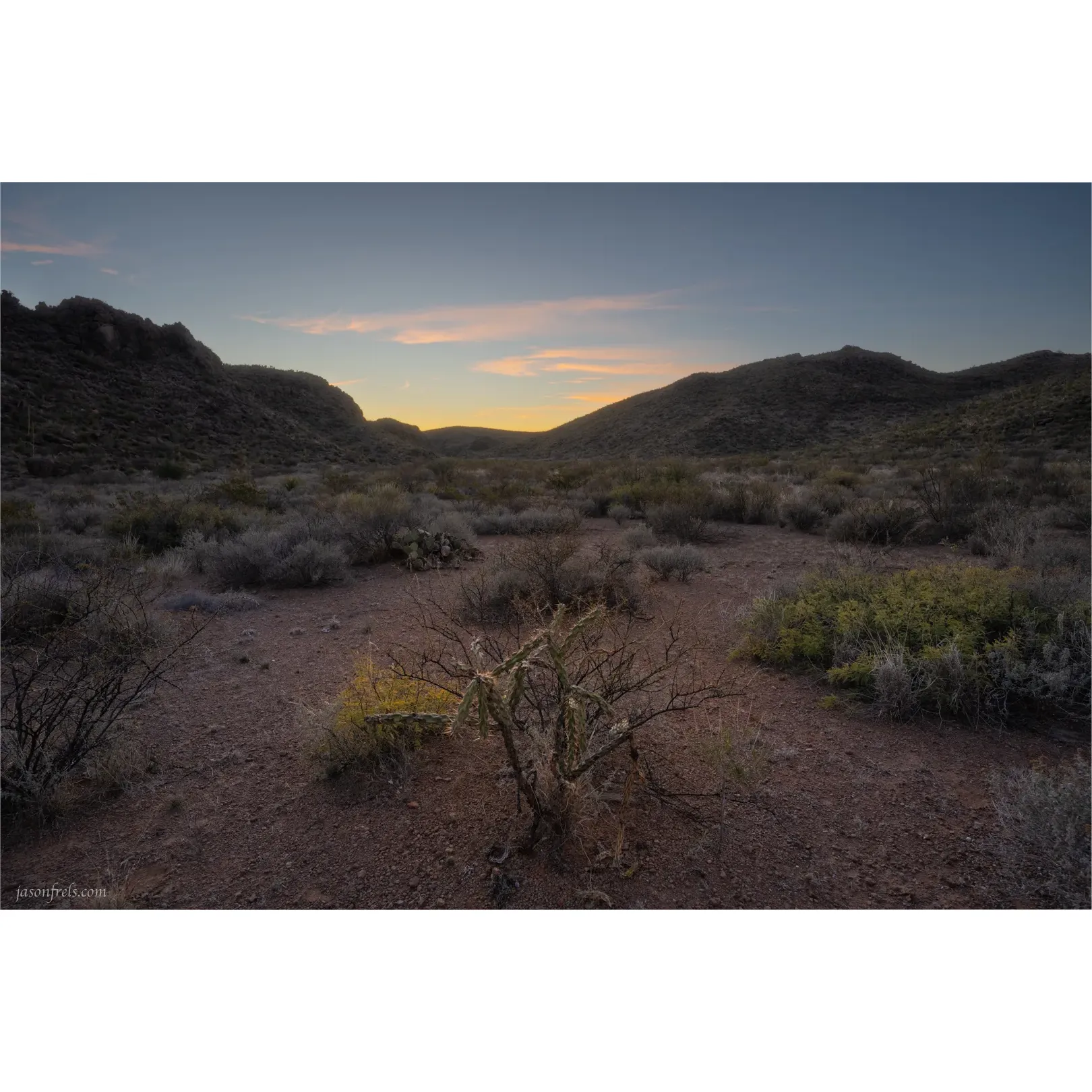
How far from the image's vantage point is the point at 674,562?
777 cm

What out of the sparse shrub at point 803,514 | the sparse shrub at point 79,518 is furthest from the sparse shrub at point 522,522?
the sparse shrub at point 79,518

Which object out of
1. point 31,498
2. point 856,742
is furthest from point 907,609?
point 31,498

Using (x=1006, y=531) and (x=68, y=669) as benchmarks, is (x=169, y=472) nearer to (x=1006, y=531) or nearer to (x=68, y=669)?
(x=68, y=669)

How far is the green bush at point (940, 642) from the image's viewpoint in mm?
3887

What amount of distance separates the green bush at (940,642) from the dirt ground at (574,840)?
0.83 feet

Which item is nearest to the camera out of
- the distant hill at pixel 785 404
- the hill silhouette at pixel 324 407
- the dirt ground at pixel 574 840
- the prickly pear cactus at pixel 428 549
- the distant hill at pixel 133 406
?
the dirt ground at pixel 574 840

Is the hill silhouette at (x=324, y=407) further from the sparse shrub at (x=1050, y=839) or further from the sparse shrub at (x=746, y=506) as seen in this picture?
the sparse shrub at (x=1050, y=839)

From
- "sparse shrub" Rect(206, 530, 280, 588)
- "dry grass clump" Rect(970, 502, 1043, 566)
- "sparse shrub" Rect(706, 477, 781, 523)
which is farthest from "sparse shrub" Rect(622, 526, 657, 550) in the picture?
"sparse shrub" Rect(206, 530, 280, 588)

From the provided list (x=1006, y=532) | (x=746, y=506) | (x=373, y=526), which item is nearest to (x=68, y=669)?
(x=373, y=526)

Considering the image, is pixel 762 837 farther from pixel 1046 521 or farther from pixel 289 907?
pixel 1046 521

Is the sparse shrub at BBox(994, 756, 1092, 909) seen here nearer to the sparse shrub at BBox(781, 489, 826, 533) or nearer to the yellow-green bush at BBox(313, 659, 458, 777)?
the yellow-green bush at BBox(313, 659, 458, 777)

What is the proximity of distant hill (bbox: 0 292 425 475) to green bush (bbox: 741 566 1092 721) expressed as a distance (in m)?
26.6

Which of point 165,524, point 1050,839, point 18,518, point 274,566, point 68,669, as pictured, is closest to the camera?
point 1050,839

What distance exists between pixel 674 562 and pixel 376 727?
513 cm
